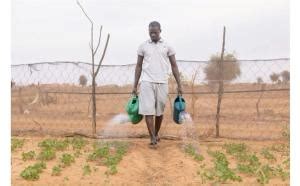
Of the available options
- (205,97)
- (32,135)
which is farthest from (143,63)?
(205,97)

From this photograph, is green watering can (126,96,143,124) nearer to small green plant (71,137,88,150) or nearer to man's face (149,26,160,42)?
small green plant (71,137,88,150)

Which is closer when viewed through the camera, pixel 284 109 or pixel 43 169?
pixel 43 169

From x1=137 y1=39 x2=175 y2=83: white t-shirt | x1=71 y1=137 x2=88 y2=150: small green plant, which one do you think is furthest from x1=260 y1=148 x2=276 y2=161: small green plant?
x1=71 y1=137 x2=88 y2=150: small green plant

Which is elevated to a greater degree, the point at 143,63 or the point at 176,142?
the point at 143,63

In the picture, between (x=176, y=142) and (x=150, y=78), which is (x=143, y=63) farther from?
(x=176, y=142)

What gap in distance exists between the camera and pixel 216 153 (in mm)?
7914

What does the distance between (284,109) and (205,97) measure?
8.49m

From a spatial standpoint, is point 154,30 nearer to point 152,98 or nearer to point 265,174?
point 152,98

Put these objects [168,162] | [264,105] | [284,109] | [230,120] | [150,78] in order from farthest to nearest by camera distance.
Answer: [264,105] < [284,109] < [230,120] < [150,78] < [168,162]

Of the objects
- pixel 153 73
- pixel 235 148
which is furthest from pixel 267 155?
pixel 153 73

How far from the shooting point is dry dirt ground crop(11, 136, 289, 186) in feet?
21.1

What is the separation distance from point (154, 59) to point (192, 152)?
1.60 m

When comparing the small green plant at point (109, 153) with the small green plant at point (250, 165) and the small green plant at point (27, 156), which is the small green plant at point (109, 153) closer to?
the small green plant at point (27, 156)

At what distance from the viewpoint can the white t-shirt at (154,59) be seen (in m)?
8.17
